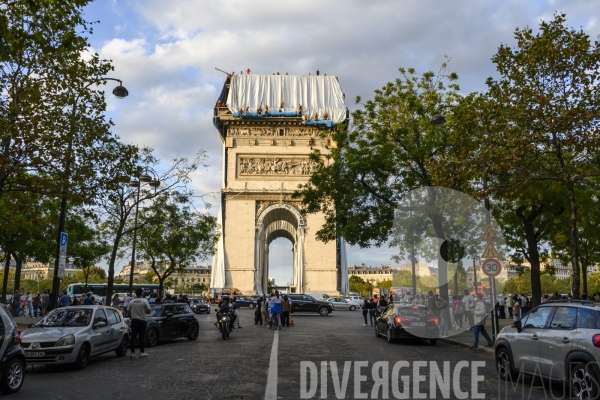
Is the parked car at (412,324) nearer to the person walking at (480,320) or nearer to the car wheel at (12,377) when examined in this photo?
the person walking at (480,320)

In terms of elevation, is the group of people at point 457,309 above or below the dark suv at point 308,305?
above

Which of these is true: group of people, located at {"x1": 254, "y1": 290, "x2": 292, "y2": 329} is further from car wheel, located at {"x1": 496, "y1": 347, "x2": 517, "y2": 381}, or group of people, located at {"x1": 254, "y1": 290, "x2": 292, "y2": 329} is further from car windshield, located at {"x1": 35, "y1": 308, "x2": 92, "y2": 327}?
car wheel, located at {"x1": 496, "y1": 347, "x2": 517, "y2": 381}

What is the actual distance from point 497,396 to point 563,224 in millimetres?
19436

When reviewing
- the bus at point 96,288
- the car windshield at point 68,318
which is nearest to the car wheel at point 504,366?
the car windshield at point 68,318

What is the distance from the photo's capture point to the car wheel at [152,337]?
16609mm

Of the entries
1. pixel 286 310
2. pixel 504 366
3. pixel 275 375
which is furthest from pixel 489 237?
pixel 286 310

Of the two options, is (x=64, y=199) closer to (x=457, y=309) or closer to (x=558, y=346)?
(x=558, y=346)

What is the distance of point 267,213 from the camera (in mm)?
60188

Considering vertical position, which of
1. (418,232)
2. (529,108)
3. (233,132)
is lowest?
(418,232)

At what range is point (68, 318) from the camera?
13.0 metres

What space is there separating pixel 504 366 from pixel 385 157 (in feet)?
42.6

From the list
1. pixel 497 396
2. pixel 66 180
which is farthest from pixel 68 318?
pixel 497 396

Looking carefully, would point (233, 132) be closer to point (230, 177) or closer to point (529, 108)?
point (230, 177)

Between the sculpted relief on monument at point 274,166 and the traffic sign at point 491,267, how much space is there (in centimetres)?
4605
